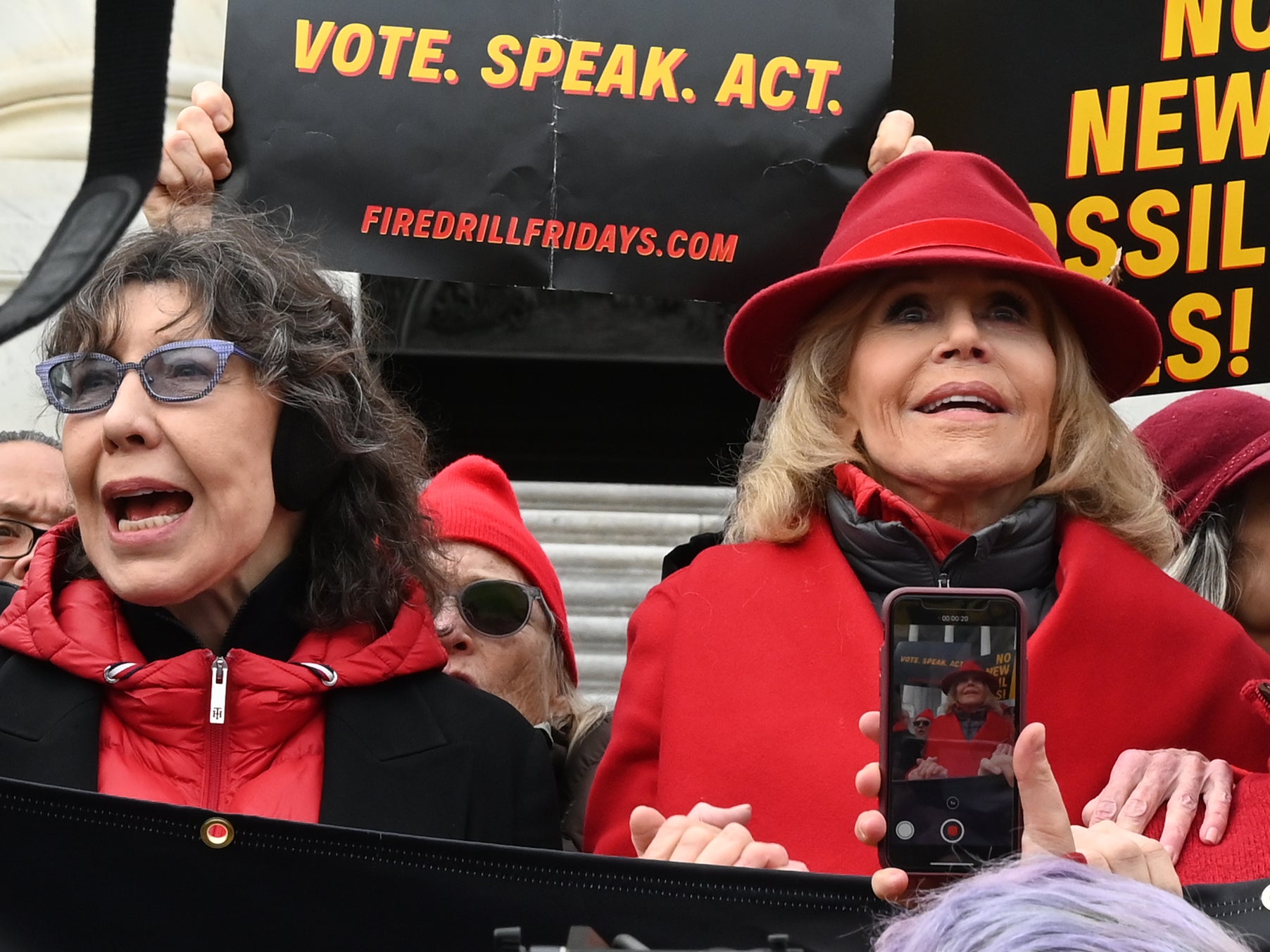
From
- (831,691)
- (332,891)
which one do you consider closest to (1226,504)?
(831,691)

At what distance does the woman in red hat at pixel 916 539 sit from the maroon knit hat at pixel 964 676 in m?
0.72

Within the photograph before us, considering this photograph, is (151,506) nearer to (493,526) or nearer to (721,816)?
(721,816)

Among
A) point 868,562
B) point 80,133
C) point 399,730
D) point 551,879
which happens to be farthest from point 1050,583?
point 80,133

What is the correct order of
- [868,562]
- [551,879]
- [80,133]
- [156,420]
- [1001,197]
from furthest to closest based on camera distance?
[80,133] → [1001,197] → [868,562] → [156,420] → [551,879]

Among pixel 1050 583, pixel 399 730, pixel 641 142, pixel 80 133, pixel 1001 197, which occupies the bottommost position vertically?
pixel 399 730

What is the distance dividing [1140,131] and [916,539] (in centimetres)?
128

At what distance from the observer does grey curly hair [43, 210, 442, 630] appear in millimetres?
2576

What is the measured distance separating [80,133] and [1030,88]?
2.37 meters

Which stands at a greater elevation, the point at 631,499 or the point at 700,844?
the point at 631,499

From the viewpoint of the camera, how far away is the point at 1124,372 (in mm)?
3027

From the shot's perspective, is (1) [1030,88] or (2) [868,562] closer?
(2) [868,562]

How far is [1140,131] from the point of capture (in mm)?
3432

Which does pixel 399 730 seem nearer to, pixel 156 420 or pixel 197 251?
pixel 156 420

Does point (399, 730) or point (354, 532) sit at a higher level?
point (354, 532)
